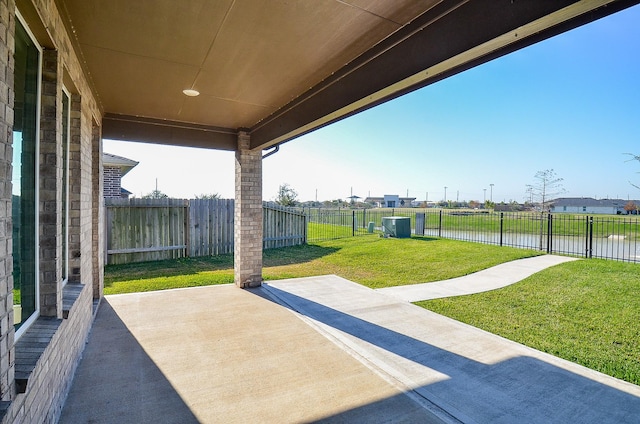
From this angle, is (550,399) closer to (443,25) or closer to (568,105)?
(443,25)

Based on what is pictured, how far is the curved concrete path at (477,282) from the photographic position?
6.00m

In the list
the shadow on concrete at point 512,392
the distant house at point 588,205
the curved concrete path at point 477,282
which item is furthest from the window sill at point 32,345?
the distant house at point 588,205

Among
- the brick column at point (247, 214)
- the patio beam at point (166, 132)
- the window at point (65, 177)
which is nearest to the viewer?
the window at point (65, 177)

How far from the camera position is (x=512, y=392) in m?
2.87

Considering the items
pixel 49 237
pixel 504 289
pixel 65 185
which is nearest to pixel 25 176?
pixel 49 237

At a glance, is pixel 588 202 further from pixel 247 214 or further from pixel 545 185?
pixel 247 214

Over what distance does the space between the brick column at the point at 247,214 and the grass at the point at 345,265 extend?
79 centimetres

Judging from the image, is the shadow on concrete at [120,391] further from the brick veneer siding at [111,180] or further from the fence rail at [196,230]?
the brick veneer siding at [111,180]

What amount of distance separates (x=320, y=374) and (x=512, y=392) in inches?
67.1

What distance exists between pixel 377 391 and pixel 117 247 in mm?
8160

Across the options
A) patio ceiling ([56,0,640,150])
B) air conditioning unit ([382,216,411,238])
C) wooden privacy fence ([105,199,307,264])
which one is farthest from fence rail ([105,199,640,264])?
patio ceiling ([56,0,640,150])

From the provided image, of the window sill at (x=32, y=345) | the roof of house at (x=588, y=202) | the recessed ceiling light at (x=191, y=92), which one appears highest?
the recessed ceiling light at (x=191, y=92)

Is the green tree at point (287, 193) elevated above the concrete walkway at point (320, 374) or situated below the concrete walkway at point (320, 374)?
above

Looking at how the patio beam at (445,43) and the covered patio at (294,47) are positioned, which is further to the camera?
the covered patio at (294,47)
